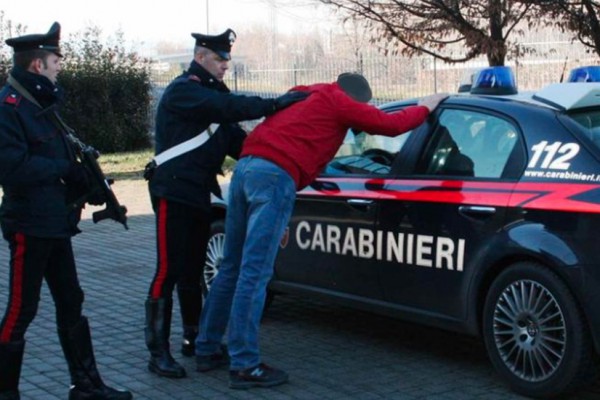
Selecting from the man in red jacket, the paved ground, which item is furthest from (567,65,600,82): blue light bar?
the paved ground

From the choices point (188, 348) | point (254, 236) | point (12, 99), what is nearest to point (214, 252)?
point (188, 348)

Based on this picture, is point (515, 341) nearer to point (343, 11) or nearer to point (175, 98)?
point (175, 98)

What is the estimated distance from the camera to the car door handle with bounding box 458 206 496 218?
5480 mm

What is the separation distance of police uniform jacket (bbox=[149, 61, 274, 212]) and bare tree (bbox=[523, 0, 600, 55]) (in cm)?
633

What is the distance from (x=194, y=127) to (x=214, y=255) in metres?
1.55

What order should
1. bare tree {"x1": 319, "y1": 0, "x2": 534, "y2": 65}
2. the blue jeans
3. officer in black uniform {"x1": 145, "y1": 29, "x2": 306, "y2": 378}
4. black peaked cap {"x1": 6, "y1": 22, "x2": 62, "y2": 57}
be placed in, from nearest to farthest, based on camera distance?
1. black peaked cap {"x1": 6, "y1": 22, "x2": 62, "y2": 57}
2. the blue jeans
3. officer in black uniform {"x1": 145, "y1": 29, "x2": 306, "y2": 378}
4. bare tree {"x1": 319, "y1": 0, "x2": 534, "y2": 65}

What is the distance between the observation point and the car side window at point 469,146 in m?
5.64

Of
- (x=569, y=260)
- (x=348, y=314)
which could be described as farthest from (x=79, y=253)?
(x=569, y=260)

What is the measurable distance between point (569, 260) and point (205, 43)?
2.34m

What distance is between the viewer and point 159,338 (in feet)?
19.8

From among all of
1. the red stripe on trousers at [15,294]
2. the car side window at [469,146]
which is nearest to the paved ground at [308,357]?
the red stripe on trousers at [15,294]

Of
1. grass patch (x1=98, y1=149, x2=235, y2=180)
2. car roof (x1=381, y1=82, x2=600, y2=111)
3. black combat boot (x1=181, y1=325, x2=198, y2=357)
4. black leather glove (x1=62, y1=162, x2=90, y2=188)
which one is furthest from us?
grass patch (x1=98, y1=149, x2=235, y2=180)

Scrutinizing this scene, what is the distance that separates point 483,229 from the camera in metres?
5.50

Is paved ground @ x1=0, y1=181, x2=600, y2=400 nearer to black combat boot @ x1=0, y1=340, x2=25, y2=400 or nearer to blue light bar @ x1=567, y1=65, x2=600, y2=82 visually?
black combat boot @ x1=0, y1=340, x2=25, y2=400
